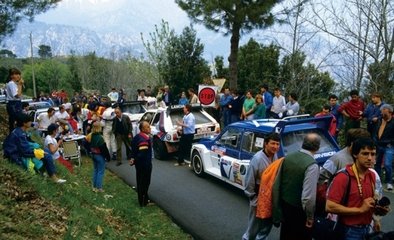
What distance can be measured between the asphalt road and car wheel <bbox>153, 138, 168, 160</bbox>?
1194 millimetres

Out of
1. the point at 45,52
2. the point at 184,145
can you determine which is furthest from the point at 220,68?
the point at 45,52

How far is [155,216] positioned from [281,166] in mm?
3988

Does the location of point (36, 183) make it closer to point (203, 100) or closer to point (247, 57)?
point (203, 100)

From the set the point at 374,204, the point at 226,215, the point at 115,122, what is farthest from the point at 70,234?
the point at 115,122

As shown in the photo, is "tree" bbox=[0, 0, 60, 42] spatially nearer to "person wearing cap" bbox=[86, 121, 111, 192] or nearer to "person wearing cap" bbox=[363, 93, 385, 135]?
"person wearing cap" bbox=[86, 121, 111, 192]

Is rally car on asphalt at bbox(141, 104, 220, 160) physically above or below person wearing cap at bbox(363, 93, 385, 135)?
below

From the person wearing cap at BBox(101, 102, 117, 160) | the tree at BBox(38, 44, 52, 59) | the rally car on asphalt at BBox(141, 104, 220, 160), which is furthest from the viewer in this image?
the tree at BBox(38, 44, 52, 59)

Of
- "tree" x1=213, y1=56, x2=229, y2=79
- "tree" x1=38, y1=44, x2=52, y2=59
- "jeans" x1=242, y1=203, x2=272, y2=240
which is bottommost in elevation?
"jeans" x1=242, y1=203, x2=272, y2=240

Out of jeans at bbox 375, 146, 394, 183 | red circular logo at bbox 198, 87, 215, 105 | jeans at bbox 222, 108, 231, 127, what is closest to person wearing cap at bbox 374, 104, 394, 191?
jeans at bbox 375, 146, 394, 183

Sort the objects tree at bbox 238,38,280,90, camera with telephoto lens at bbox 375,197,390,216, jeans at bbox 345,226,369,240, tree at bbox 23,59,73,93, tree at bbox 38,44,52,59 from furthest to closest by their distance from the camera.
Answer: tree at bbox 38,44,52,59, tree at bbox 23,59,73,93, tree at bbox 238,38,280,90, jeans at bbox 345,226,369,240, camera with telephoto lens at bbox 375,197,390,216

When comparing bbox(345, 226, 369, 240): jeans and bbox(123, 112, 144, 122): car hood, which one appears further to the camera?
bbox(123, 112, 144, 122): car hood

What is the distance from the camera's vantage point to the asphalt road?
7.07m

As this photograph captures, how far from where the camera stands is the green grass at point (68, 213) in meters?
5.39

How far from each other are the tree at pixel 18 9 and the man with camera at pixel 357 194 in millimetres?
15441
